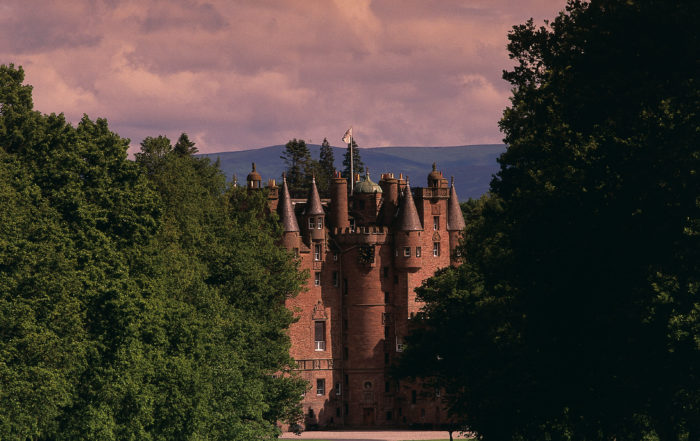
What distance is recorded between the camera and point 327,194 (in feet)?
483

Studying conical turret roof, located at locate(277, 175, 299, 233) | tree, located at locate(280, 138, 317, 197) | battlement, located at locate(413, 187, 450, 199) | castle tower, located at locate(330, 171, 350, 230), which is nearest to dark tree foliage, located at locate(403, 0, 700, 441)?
conical turret roof, located at locate(277, 175, 299, 233)

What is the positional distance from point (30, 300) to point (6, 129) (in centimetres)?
960

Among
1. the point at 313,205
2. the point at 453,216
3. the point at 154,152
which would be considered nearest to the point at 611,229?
the point at 154,152

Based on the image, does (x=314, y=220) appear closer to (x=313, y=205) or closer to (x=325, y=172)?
(x=313, y=205)

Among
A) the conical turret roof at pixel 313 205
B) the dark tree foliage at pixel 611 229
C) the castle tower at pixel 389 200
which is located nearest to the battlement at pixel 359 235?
the castle tower at pixel 389 200

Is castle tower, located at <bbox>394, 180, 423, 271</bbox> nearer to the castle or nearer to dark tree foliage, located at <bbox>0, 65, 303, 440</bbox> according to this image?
the castle

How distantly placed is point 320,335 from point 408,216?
43.7 ft

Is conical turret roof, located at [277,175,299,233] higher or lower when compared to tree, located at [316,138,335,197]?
lower

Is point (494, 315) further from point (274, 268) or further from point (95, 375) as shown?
point (274, 268)

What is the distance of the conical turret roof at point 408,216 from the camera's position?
108m

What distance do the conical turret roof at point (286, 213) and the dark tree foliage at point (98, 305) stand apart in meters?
37.3

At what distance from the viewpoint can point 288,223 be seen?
4136 inches

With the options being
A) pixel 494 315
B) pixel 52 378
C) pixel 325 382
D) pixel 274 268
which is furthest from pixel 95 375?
pixel 325 382

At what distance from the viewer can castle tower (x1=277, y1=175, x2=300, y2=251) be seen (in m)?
104
